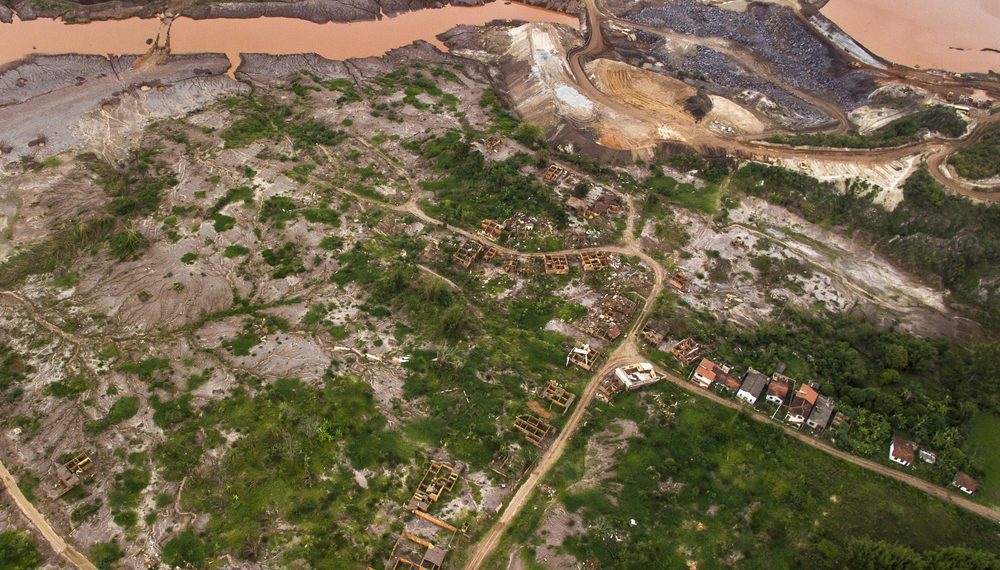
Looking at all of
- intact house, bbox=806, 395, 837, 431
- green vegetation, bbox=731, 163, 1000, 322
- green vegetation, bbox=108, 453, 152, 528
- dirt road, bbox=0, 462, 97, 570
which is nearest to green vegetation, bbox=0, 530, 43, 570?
dirt road, bbox=0, 462, 97, 570

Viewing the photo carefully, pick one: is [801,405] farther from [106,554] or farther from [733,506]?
[106,554]

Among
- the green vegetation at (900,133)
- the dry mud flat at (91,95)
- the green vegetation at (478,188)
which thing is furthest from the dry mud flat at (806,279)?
the dry mud flat at (91,95)

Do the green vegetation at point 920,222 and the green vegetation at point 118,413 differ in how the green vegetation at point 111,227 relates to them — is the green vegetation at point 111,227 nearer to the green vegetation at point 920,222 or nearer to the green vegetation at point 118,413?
the green vegetation at point 118,413

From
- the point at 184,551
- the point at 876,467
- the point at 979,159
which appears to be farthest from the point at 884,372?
the point at 184,551

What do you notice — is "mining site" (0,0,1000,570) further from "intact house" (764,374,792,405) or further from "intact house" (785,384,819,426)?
"intact house" (785,384,819,426)

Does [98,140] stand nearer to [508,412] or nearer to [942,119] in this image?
[508,412]
